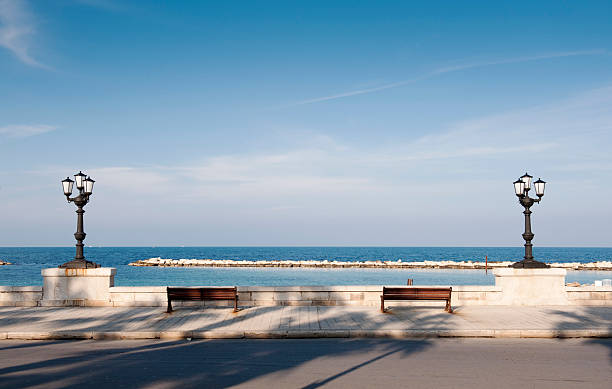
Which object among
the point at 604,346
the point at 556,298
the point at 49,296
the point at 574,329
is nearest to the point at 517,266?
the point at 556,298

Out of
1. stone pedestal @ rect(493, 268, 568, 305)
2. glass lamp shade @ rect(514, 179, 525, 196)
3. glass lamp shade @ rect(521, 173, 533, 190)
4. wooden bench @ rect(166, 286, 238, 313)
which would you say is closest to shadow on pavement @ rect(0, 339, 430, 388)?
wooden bench @ rect(166, 286, 238, 313)

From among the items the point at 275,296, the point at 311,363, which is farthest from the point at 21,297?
the point at 311,363

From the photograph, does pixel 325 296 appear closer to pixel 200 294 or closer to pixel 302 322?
pixel 302 322

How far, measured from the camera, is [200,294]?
14953 millimetres

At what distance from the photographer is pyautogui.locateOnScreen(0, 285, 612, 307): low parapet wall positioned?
16234mm

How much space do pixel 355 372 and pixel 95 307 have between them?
1009 centimetres

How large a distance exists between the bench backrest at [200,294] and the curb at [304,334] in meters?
2.81

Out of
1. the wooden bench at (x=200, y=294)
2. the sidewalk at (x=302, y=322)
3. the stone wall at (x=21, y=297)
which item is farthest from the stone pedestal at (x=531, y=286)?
the stone wall at (x=21, y=297)

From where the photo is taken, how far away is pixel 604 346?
1121 cm

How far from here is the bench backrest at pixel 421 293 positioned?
14.9 meters

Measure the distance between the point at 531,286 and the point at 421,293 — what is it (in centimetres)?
424

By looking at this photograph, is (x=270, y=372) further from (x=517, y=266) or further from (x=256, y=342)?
(x=517, y=266)

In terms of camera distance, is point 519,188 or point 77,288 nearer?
point 77,288

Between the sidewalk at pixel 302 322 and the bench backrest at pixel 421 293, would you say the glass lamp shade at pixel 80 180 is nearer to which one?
the sidewalk at pixel 302 322
